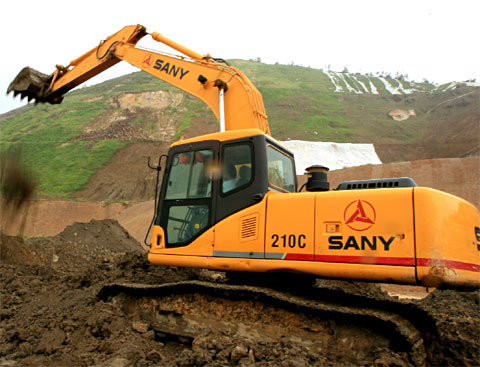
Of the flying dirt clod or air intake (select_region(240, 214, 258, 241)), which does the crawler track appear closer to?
air intake (select_region(240, 214, 258, 241))

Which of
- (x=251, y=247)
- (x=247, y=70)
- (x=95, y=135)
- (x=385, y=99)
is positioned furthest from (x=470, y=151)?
(x=247, y=70)

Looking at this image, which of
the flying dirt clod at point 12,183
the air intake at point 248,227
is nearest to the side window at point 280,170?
the air intake at point 248,227

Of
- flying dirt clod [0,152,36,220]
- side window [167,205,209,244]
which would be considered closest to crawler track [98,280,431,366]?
side window [167,205,209,244]

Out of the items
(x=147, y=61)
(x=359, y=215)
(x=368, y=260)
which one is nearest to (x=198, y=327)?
(x=368, y=260)

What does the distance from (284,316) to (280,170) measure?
2040mm

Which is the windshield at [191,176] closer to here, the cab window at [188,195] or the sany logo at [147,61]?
the cab window at [188,195]

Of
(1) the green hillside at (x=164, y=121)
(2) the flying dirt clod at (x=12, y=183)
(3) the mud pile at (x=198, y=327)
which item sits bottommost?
(3) the mud pile at (x=198, y=327)

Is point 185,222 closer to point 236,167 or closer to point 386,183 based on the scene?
point 236,167

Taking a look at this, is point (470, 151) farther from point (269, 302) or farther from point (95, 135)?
point (95, 135)

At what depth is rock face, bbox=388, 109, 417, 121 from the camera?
44.1 meters

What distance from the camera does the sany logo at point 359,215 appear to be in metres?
3.96

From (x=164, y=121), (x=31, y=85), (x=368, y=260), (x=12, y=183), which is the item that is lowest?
(x=368, y=260)

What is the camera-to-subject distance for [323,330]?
13.5 feet

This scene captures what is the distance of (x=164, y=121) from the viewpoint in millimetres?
38906
